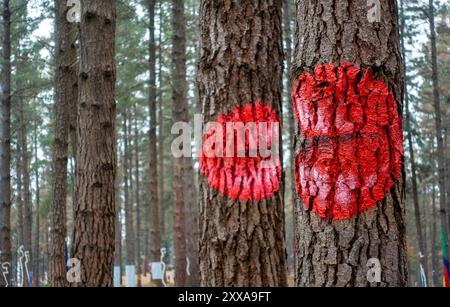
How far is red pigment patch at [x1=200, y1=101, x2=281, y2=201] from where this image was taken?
3.47 m

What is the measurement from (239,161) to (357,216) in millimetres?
1069

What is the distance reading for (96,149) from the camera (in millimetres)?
5977

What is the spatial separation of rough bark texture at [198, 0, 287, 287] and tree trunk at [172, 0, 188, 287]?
890 centimetres

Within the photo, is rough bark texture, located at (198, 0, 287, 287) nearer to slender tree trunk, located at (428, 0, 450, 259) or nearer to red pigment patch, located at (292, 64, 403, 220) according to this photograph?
red pigment patch, located at (292, 64, 403, 220)

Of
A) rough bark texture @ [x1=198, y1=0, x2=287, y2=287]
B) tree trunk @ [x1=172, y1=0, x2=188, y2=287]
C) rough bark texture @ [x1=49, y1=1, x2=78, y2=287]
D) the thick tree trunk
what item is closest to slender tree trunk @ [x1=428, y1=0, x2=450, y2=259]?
tree trunk @ [x1=172, y1=0, x2=188, y2=287]

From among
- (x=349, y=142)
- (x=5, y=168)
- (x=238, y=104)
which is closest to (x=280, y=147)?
(x=238, y=104)

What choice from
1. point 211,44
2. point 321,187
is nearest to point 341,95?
point 321,187

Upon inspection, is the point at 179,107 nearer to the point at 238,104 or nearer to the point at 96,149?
the point at 96,149

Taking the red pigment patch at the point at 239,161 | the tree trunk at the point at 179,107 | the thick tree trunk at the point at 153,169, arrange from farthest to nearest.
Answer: the thick tree trunk at the point at 153,169
the tree trunk at the point at 179,107
the red pigment patch at the point at 239,161

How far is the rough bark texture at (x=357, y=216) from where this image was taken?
2.55 metres

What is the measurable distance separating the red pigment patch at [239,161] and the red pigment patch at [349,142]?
87 centimetres

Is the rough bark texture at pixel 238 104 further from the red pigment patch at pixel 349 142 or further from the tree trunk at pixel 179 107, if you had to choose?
the tree trunk at pixel 179 107

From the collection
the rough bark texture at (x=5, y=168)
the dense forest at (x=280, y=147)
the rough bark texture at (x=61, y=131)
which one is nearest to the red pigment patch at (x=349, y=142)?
the dense forest at (x=280, y=147)
